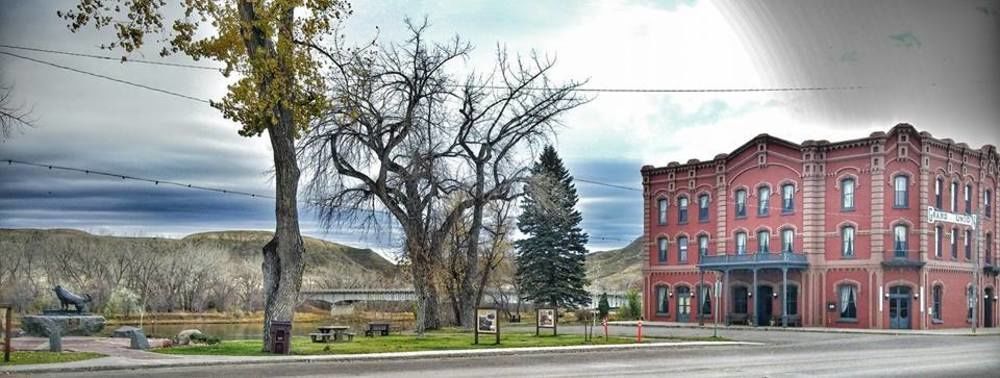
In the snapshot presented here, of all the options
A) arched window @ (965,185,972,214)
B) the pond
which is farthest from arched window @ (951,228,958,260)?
the pond

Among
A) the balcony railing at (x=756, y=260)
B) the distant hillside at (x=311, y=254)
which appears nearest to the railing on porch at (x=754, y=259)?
the balcony railing at (x=756, y=260)

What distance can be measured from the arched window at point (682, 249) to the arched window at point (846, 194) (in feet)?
26.8

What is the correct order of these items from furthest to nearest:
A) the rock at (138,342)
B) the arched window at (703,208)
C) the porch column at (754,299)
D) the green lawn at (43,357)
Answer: the arched window at (703,208), the porch column at (754,299), the rock at (138,342), the green lawn at (43,357)

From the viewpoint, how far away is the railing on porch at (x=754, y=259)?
36000mm

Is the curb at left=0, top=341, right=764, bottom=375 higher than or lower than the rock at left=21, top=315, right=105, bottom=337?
lower

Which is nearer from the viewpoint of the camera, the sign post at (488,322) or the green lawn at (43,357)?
the green lawn at (43,357)

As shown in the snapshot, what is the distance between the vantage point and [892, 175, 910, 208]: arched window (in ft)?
77.9

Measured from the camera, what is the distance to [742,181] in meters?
37.8

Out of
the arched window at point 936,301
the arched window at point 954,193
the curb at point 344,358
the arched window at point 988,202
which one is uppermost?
the arched window at point 954,193

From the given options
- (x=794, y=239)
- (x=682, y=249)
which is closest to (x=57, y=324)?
(x=794, y=239)

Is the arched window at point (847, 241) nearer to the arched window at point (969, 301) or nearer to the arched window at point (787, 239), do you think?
the arched window at point (787, 239)

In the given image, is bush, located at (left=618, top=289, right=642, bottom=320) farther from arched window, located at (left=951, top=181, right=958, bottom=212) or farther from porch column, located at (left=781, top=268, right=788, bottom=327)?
arched window, located at (left=951, top=181, right=958, bottom=212)

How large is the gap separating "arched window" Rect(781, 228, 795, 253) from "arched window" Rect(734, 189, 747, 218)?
168cm

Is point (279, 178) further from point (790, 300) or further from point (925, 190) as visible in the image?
point (790, 300)
